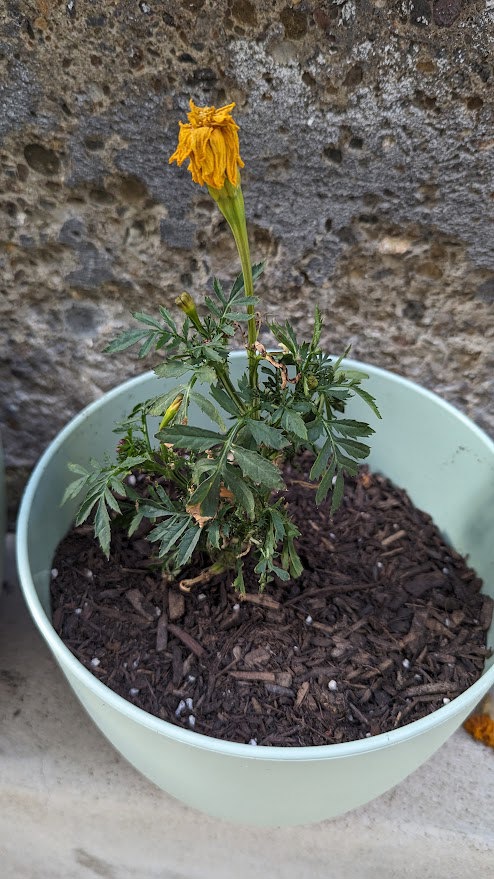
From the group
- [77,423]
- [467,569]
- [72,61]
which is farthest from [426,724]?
[72,61]

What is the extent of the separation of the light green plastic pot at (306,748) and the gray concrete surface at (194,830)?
259mm

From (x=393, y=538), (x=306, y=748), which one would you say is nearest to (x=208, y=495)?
(x=306, y=748)

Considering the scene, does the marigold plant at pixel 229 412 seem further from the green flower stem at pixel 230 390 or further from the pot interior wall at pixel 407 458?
the pot interior wall at pixel 407 458

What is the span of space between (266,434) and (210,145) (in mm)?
278

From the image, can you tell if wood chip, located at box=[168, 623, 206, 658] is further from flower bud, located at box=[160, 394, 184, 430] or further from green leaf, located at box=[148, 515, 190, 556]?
flower bud, located at box=[160, 394, 184, 430]

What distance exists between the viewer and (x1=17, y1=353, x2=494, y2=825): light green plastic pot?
80cm

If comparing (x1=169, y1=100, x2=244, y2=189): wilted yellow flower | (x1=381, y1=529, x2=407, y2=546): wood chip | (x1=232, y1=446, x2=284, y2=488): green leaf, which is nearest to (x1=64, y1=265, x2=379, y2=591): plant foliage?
(x1=232, y1=446, x2=284, y2=488): green leaf

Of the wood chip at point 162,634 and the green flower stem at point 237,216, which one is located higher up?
the green flower stem at point 237,216

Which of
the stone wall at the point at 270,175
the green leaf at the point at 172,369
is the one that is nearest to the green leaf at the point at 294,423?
the green leaf at the point at 172,369

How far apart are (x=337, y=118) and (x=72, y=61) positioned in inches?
14.3

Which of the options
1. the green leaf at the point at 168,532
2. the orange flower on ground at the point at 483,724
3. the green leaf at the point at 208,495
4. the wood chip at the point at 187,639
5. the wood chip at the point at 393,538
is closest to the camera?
the green leaf at the point at 208,495

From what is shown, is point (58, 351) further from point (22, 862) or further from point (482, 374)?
point (22, 862)

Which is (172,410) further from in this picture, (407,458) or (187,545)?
(407,458)

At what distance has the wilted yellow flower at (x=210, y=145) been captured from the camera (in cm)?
67
